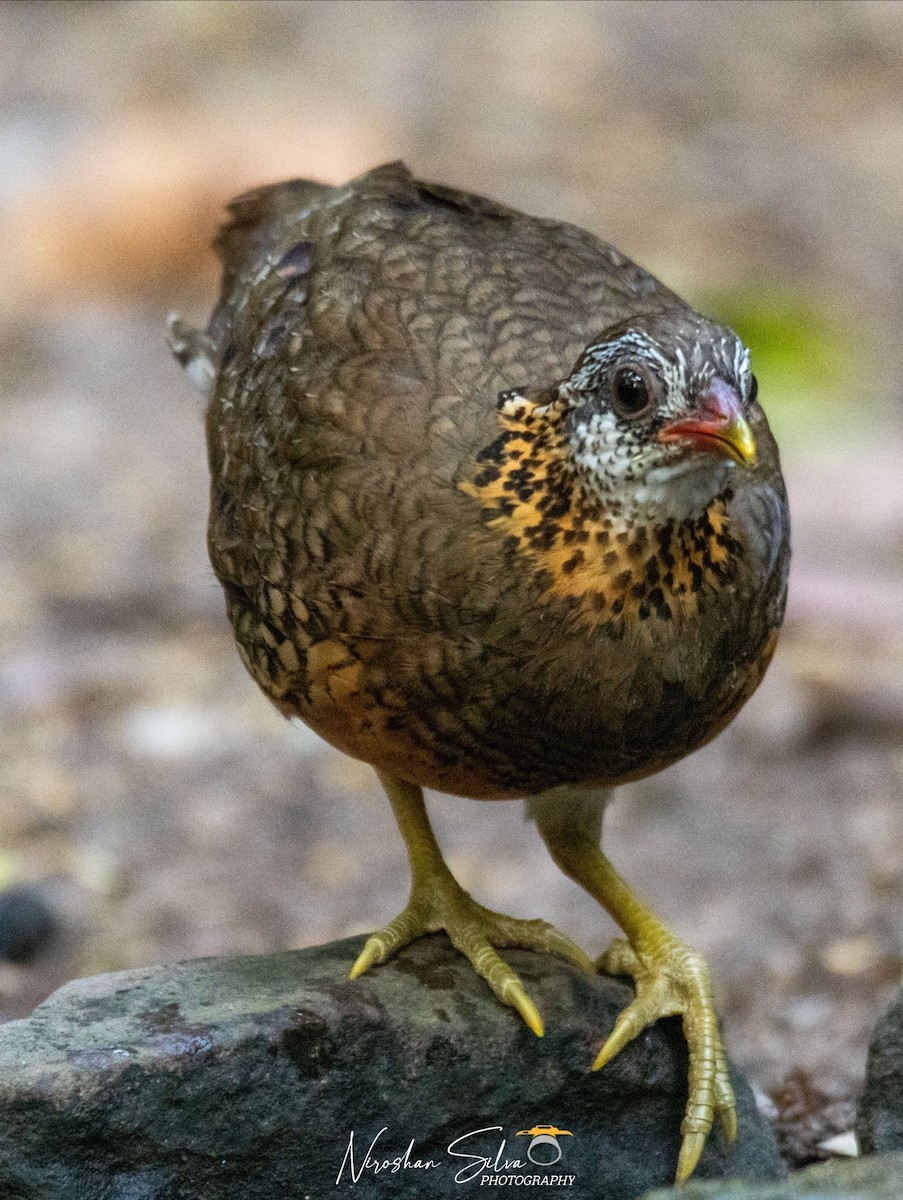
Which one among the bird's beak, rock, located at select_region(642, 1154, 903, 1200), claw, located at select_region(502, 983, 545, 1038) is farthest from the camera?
claw, located at select_region(502, 983, 545, 1038)

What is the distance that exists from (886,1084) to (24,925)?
9.91 ft

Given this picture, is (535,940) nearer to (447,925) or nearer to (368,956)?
(447,925)

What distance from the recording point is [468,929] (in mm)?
4434

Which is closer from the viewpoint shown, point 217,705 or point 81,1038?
point 81,1038

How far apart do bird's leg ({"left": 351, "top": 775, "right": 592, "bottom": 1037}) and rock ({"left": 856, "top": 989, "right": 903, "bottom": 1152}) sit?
763mm

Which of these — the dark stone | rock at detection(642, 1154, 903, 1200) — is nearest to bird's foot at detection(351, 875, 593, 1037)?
rock at detection(642, 1154, 903, 1200)

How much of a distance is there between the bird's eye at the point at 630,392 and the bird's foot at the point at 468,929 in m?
1.46

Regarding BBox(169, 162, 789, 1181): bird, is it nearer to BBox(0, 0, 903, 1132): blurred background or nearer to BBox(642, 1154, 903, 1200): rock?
BBox(642, 1154, 903, 1200): rock

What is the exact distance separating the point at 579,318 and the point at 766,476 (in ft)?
1.94

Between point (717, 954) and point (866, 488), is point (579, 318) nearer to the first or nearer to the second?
point (717, 954)

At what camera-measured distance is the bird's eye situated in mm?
3455

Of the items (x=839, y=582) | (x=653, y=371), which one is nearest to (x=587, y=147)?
(x=839, y=582)

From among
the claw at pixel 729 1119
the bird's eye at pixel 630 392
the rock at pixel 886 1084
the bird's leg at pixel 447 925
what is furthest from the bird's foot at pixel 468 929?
the bird's eye at pixel 630 392

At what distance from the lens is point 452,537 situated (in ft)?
12.5
